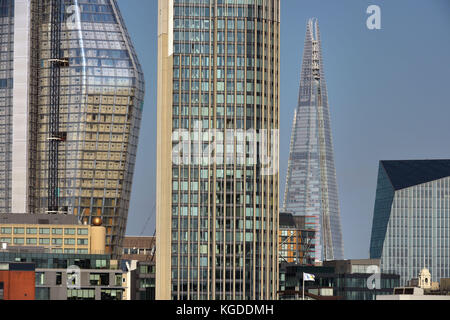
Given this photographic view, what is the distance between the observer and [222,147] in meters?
146

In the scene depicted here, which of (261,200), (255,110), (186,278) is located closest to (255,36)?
(255,110)

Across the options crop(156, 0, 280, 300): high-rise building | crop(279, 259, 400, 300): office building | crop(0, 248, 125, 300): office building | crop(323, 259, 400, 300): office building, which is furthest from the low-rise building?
crop(323, 259, 400, 300): office building

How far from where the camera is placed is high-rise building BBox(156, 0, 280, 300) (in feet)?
472

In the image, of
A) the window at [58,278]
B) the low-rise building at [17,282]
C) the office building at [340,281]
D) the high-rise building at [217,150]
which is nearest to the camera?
the low-rise building at [17,282]

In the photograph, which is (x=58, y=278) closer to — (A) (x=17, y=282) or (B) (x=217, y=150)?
(A) (x=17, y=282)

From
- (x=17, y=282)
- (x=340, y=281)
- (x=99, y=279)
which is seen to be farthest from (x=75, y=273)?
(x=340, y=281)

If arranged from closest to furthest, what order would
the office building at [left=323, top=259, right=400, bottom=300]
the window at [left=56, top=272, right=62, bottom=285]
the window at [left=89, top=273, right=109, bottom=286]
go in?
the window at [left=56, top=272, right=62, bottom=285]
the office building at [left=323, top=259, right=400, bottom=300]
the window at [left=89, top=273, right=109, bottom=286]

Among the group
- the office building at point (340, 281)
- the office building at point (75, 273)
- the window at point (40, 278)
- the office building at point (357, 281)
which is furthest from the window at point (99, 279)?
the office building at point (357, 281)

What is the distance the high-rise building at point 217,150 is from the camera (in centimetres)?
14375

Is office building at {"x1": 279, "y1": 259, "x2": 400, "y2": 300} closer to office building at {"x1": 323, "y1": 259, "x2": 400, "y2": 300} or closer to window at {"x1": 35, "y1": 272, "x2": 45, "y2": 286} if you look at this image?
office building at {"x1": 323, "y1": 259, "x2": 400, "y2": 300}

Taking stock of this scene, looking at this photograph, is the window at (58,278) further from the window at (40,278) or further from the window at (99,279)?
the window at (99,279)
